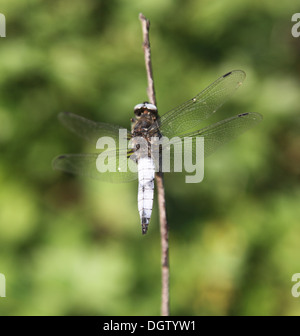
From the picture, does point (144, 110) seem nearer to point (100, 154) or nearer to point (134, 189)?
point (100, 154)

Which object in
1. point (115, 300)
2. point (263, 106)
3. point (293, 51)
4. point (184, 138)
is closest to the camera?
point (184, 138)

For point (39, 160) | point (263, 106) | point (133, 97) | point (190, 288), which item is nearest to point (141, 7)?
point (133, 97)

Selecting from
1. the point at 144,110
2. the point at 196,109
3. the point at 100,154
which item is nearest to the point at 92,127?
the point at 100,154
